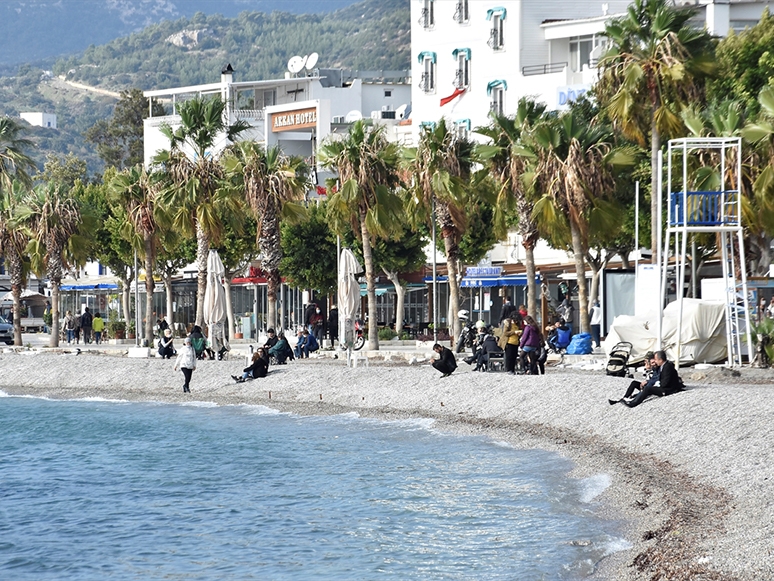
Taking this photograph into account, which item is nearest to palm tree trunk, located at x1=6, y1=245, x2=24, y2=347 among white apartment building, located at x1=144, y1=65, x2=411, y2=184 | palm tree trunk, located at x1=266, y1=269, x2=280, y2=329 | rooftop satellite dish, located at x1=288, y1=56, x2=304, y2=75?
palm tree trunk, located at x1=266, y1=269, x2=280, y2=329

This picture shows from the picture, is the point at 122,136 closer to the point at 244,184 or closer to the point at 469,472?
the point at 244,184

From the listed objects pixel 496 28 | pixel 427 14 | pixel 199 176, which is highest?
pixel 427 14

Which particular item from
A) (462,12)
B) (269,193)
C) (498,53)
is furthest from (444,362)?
(462,12)

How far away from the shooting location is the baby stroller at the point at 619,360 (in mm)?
28234

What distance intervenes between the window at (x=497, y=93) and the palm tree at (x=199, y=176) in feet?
87.7

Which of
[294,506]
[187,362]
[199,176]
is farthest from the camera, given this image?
[199,176]

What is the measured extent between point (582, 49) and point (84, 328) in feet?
98.3

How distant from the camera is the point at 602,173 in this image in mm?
37156

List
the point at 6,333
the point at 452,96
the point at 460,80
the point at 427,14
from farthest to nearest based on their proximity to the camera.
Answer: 1. the point at 427,14
2. the point at 460,80
3. the point at 452,96
4. the point at 6,333

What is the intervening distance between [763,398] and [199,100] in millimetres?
27952

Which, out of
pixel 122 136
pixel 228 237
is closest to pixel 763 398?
pixel 228 237

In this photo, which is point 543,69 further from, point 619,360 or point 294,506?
point 294,506

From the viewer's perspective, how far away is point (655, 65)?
35125 mm

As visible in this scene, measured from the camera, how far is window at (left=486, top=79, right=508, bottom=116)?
6925 cm
